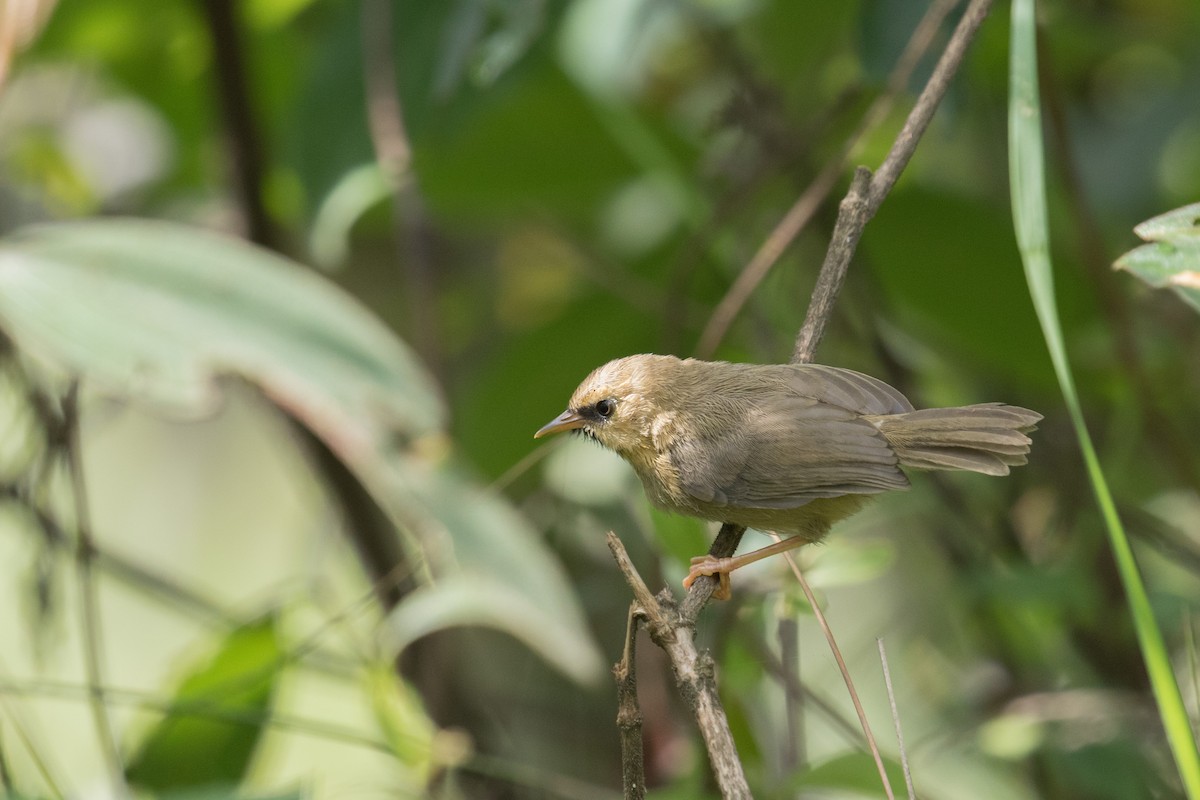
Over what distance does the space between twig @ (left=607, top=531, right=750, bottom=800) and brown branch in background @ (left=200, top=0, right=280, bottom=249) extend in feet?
7.25

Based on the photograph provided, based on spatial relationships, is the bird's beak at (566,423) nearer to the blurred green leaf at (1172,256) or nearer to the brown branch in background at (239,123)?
the blurred green leaf at (1172,256)

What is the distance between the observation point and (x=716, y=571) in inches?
76.2

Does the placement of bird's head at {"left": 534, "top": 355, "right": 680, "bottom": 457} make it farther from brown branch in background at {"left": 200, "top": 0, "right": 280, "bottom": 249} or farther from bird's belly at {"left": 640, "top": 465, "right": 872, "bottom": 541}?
brown branch in background at {"left": 200, "top": 0, "right": 280, "bottom": 249}

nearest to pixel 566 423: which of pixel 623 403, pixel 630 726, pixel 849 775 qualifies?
pixel 623 403

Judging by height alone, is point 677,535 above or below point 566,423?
below

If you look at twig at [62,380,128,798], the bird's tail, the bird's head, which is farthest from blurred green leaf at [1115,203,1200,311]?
twig at [62,380,128,798]

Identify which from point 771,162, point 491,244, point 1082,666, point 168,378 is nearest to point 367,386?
point 168,378

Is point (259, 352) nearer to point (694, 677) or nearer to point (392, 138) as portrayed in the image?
point (392, 138)

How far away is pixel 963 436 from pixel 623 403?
62 centimetres

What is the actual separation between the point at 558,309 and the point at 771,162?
2.90ft

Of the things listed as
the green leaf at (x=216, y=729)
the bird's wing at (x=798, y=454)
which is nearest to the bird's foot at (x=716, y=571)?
the bird's wing at (x=798, y=454)

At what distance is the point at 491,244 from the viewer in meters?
4.95

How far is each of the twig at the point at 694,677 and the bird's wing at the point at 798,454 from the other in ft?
1.33

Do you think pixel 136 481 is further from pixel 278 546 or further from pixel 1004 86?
pixel 1004 86
